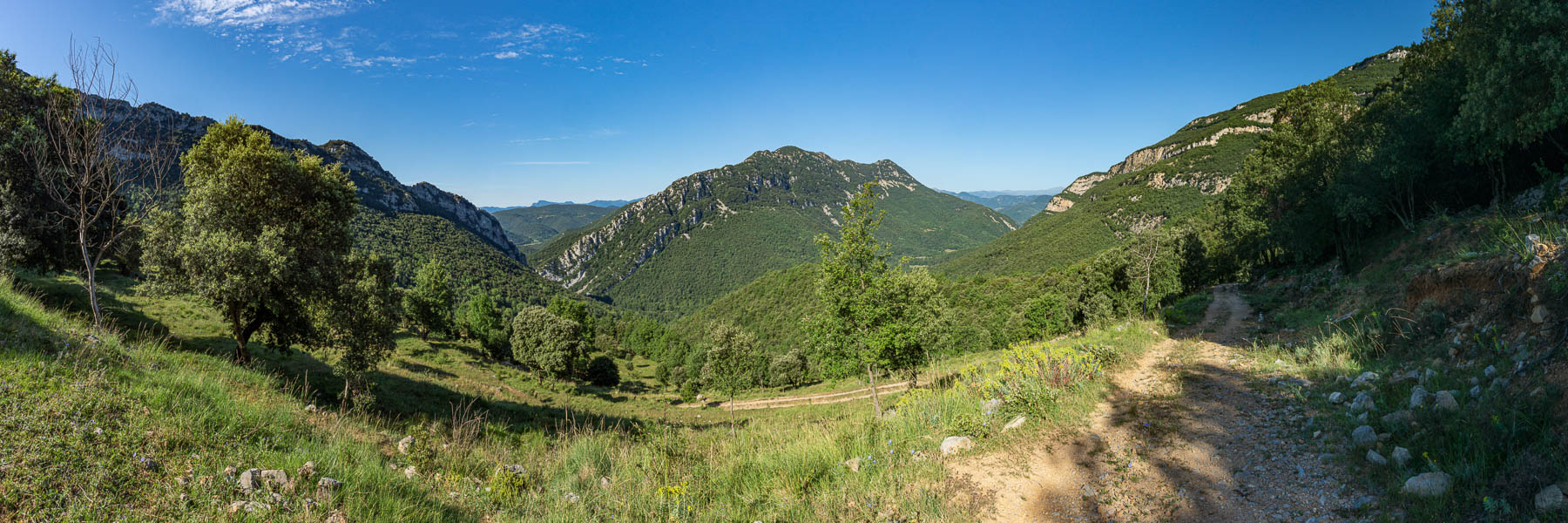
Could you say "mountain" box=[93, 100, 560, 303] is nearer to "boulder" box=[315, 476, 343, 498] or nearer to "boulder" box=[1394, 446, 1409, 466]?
"boulder" box=[315, 476, 343, 498]

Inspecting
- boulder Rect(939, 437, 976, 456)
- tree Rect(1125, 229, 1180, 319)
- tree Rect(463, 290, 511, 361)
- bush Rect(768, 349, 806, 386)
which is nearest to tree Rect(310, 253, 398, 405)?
boulder Rect(939, 437, 976, 456)

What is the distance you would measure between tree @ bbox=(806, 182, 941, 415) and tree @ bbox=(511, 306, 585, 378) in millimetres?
34254

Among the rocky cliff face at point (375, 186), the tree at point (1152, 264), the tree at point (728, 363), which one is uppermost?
the rocky cliff face at point (375, 186)

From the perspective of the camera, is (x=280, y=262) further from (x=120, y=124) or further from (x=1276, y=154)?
(x=1276, y=154)

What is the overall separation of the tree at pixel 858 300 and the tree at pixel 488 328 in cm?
5371

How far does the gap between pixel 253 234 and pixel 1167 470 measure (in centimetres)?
1870

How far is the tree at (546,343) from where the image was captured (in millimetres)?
41000

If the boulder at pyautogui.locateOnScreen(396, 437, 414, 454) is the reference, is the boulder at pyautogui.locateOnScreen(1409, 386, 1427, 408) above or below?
above

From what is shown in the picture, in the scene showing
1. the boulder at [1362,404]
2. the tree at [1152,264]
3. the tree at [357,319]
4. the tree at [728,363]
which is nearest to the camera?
the boulder at [1362,404]

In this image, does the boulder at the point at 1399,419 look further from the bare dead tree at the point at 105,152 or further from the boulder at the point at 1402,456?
the bare dead tree at the point at 105,152

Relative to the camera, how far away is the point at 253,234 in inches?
471

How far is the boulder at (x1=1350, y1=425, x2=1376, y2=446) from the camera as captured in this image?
190 inches

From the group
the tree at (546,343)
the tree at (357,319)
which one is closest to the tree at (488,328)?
the tree at (546,343)

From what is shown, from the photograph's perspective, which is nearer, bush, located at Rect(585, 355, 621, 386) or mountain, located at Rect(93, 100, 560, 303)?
bush, located at Rect(585, 355, 621, 386)
